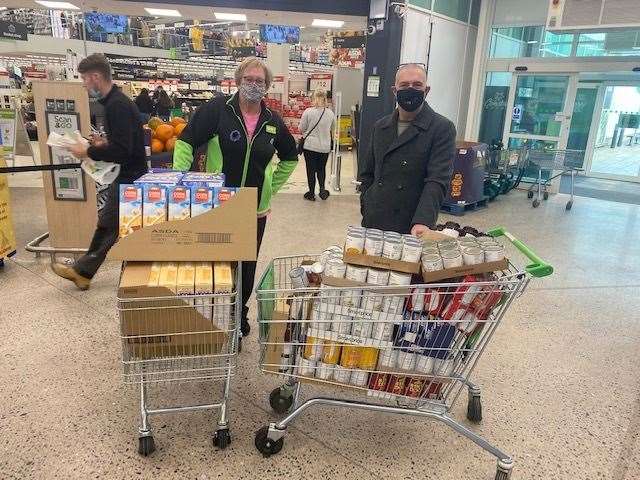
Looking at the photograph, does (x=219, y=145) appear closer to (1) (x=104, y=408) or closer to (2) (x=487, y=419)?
(1) (x=104, y=408)

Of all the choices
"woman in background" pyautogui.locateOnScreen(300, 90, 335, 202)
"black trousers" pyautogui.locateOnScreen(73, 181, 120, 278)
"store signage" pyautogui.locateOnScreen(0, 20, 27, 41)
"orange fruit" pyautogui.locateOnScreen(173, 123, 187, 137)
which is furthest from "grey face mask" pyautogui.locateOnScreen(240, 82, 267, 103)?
"store signage" pyautogui.locateOnScreen(0, 20, 27, 41)

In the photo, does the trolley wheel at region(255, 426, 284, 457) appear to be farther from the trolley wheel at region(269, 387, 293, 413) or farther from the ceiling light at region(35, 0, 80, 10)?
the ceiling light at region(35, 0, 80, 10)

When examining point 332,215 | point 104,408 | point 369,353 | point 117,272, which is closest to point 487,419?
point 369,353

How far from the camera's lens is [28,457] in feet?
6.77

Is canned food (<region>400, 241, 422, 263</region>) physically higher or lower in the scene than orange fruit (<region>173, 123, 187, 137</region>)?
lower

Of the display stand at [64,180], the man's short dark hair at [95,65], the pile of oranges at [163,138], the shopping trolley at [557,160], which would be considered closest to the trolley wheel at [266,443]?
the man's short dark hair at [95,65]

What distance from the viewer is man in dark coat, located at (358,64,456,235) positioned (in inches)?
97.2

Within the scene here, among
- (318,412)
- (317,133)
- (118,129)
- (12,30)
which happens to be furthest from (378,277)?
(12,30)

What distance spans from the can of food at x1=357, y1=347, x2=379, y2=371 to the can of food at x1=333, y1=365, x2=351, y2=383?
6cm

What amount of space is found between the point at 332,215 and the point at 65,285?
3.61 metres

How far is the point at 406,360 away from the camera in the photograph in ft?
6.20

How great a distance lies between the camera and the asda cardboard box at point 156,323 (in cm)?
176

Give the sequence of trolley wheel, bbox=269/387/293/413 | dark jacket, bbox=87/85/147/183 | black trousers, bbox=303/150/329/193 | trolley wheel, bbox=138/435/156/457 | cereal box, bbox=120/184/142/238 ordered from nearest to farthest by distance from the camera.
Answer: cereal box, bbox=120/184/142/238
trolley wheel, bbox=138/435/156/457
trolley wheel, bbox=269/387/293/413
dark jacket, bbox=87/85/147/183
black trousers, bbox=303/150/329/193

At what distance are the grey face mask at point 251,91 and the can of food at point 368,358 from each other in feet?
4.89
